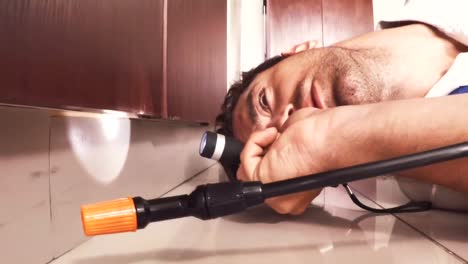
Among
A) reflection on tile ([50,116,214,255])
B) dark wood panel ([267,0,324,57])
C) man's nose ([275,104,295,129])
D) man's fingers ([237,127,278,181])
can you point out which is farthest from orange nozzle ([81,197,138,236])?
dark wood panel ([267,0,324,57])

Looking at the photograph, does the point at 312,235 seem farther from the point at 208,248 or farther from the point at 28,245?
the point at 28,245

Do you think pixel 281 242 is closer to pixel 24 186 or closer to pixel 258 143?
pixel 258 143

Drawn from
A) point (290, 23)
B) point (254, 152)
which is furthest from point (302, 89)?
point (290, 23)

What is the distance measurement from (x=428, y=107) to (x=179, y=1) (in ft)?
1.40

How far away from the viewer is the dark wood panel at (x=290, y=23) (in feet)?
6.53

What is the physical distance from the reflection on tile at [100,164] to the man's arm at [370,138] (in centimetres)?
20

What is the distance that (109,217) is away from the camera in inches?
Result: 12.0

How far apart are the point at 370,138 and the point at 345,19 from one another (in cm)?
170

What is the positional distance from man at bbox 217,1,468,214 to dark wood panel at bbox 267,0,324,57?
919 mm

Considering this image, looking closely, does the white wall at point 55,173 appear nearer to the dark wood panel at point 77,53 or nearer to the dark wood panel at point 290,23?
the dark wood panel at point 77,53

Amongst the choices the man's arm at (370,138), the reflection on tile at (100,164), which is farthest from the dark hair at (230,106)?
the man's arm at (370,138)

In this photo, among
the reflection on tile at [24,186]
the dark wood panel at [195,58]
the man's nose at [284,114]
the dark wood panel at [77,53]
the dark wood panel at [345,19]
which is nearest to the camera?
the dark wood panel at [77,53]

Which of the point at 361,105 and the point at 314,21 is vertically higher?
the point at 314,21

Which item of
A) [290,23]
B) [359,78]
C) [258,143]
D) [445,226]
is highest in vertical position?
[290,23]
